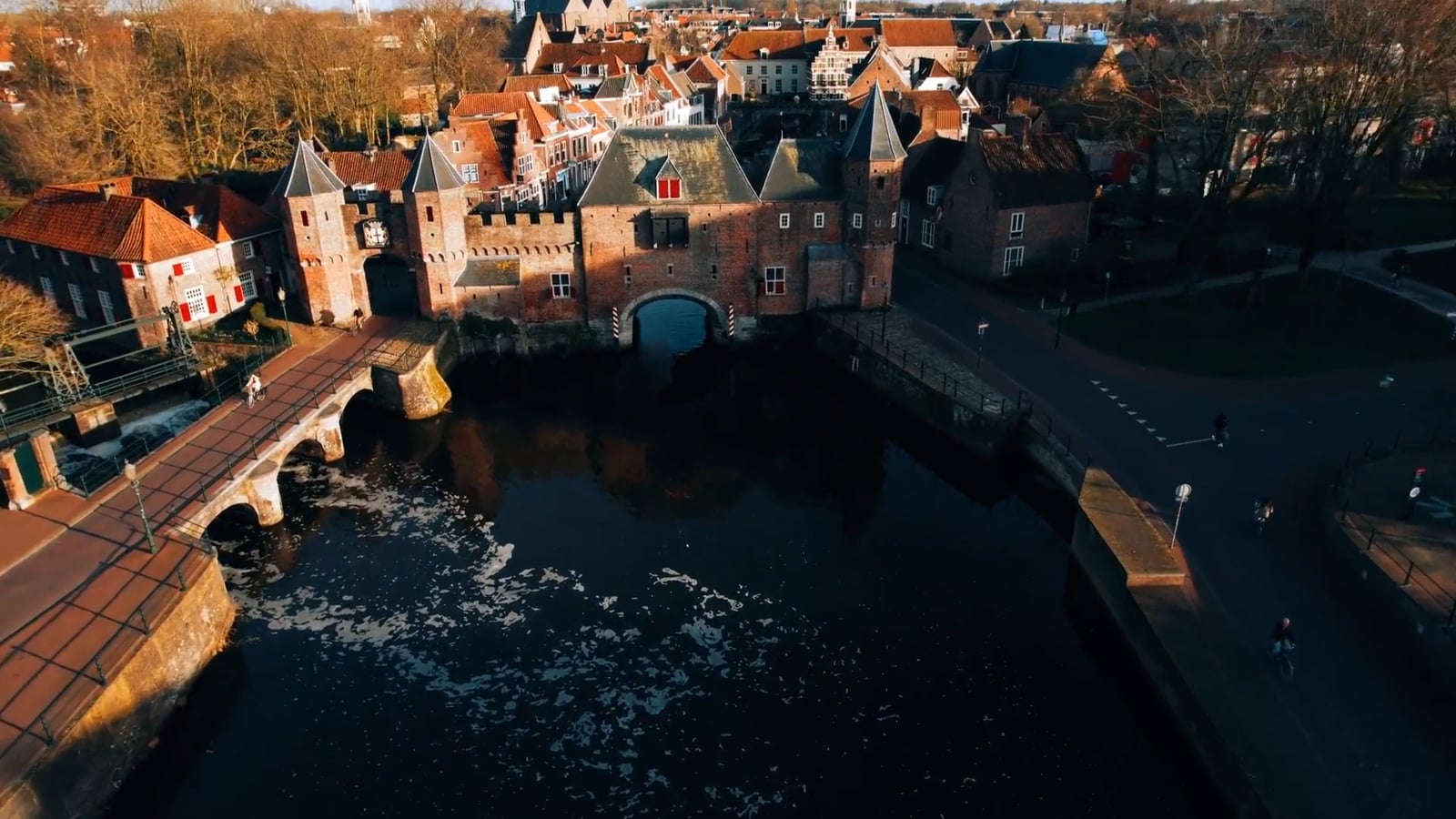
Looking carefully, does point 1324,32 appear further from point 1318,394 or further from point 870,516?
point 870,516

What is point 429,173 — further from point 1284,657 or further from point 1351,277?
point 1351,277

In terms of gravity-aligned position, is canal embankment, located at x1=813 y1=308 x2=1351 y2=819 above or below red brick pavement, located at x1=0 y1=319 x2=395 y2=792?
below

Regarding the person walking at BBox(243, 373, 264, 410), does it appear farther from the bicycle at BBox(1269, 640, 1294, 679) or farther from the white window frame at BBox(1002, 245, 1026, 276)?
the white window frame at BBox(1002, 245, 1026, 276)

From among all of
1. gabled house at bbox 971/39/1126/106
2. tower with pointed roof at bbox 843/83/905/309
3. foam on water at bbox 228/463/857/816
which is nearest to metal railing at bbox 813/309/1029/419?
tower with pointed roof at bbox 843/83/905/309

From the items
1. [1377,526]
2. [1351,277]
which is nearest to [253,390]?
[1377,526]

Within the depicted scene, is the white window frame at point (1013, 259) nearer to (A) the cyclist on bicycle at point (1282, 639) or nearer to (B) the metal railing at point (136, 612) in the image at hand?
(A) the cyclist on bicycle at point (1282, 639)

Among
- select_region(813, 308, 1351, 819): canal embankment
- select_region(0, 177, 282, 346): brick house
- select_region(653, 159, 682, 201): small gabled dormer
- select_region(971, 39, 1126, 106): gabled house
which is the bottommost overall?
select_region(813, 308, 1351, 819): canal embankment

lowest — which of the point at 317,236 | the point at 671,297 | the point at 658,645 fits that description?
the point at 658,645
